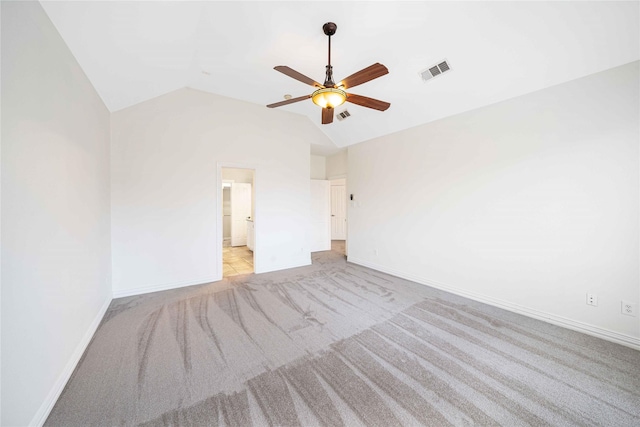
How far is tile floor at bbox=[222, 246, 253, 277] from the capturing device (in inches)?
184

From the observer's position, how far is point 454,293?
11.6ft

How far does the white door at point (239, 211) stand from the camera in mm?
A: 7133

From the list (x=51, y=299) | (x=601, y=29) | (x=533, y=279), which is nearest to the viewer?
(x=51, y=299)

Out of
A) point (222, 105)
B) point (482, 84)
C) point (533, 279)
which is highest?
point (222, 105)

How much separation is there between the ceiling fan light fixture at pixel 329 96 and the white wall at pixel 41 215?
1911 mm

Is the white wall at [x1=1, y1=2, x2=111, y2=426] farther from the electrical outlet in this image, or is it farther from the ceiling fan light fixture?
the electrical outlet

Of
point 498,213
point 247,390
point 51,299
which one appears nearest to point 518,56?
point 498,213

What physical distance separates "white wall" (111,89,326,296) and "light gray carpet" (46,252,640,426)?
841 millimetres

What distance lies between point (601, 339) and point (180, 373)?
4.05m

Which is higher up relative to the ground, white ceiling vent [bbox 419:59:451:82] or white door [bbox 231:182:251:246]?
white ceiling vent [bbox 419:59:451:82]

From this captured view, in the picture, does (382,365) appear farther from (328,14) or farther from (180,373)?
(328,14)

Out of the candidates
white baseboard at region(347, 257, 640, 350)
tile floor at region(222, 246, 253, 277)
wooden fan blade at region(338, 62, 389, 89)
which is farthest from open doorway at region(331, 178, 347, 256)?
wooden fan blade at region(338, 62, 389, 89)

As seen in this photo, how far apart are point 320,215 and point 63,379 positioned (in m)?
5.47

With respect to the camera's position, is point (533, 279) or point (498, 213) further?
point (498, 213)
